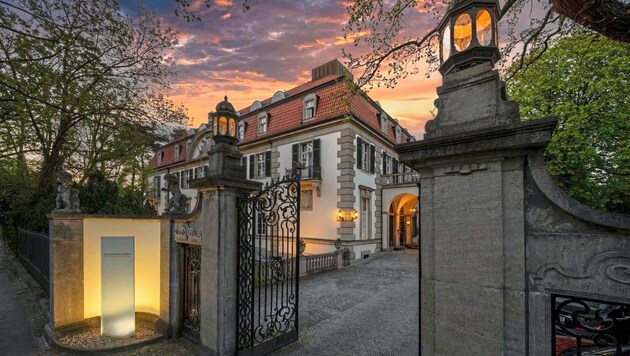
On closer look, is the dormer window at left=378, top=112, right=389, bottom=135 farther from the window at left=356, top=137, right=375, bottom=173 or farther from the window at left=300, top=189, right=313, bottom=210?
the window at left=300, top=189, right=313, bottom=210

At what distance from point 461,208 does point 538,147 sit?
66 cm

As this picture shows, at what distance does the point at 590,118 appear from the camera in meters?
11.3

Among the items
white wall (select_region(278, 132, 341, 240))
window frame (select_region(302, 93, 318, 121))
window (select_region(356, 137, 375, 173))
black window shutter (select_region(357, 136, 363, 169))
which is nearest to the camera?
white wall (select_region(278, 132, 341, 240))

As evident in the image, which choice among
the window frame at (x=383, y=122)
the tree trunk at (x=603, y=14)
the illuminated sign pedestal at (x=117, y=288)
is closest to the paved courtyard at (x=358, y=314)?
the illuminated sign pedestal at (x=117, y=288)

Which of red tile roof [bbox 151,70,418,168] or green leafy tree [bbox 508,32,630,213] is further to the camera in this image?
red tile roof [bbox 151,70,418,168]

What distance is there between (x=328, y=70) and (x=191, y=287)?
18.7m

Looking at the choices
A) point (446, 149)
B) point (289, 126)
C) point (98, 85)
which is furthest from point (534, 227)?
point (289, 126)

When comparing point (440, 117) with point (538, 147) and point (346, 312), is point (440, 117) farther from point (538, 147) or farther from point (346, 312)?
A: point (346, 312)

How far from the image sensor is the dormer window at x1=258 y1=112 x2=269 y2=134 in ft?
66.9

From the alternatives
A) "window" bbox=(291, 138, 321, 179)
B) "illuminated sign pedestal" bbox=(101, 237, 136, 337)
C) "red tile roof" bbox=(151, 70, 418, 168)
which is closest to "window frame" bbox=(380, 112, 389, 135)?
"red tile roof" bbox=(151, 70, 418, 168)

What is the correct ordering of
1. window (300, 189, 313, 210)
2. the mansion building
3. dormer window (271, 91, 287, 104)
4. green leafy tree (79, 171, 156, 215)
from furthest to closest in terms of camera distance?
dormer window (271, 91, 287, 104), window (300, 189, 313, 210), the mansion building, green leafy tree (79, 171, 156, 215)

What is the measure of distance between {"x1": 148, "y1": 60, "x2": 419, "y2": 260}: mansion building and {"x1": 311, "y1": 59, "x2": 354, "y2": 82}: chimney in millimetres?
67

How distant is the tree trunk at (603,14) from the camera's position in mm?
3277

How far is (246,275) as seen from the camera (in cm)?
459
